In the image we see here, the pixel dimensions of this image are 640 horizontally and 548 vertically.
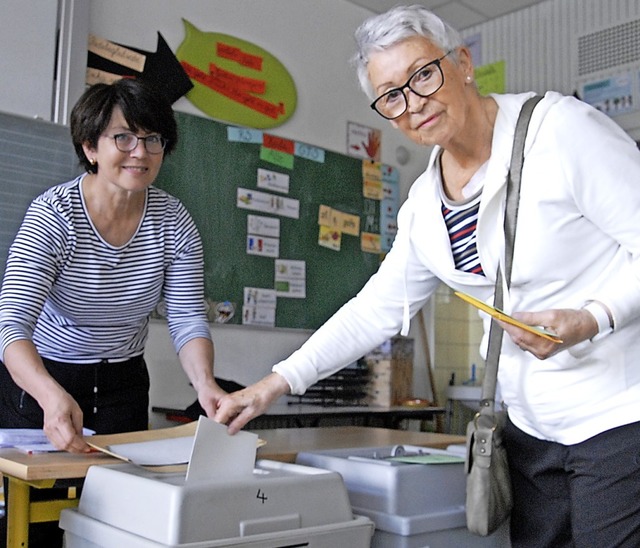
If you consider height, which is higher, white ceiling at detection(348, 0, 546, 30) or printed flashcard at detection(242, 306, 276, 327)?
white ceiling at detection(348, 0, 546, 30)

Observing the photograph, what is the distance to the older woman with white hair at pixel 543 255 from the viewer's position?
119 cm

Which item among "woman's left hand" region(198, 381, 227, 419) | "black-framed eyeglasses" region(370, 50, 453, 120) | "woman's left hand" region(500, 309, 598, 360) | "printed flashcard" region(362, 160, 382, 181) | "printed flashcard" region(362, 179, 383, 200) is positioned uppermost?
"printed flashcard" region(362, 160, 382, 181)

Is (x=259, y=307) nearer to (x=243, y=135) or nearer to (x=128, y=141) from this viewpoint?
(x=243, y=135)

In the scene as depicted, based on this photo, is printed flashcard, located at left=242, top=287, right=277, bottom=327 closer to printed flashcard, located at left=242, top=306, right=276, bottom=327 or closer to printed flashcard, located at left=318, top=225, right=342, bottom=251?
printed flashcard, located at left=242, top=306, right=276, bottom=327

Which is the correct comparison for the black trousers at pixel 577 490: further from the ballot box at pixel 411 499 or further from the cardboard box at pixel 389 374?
Answer: the cardboard box at pixel 389 374

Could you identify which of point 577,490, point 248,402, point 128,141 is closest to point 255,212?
point 128,141

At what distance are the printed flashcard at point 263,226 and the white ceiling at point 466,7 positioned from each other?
1.52m

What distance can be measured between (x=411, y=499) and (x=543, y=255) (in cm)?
50

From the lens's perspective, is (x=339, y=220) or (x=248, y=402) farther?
(x=339, y=220)

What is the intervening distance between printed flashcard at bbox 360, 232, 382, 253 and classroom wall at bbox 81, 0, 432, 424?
0.43 m

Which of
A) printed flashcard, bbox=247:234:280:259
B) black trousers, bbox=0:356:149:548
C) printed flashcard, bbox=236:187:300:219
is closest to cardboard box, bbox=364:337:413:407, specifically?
printed flashcard, bbox=247:234:280:259

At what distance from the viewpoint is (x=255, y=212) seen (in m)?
3.92

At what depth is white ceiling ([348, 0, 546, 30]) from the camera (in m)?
4.50

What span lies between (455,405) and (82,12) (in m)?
3.05
